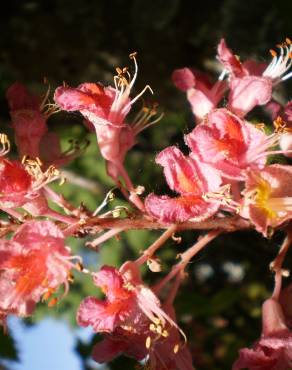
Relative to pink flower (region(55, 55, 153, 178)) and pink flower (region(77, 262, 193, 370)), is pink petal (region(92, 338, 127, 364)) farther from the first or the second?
pink flower (region(55, 55, 153, 178))

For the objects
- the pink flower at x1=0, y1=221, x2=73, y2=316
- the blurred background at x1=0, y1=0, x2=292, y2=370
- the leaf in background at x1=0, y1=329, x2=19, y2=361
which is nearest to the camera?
the pink flower at x1=0, y1=221, x2=73, y2=316

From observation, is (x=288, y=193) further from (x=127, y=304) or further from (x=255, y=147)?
(x=127, y=304)

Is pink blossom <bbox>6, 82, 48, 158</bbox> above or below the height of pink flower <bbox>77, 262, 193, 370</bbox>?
above

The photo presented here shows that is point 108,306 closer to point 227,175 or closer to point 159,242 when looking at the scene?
point 159,242

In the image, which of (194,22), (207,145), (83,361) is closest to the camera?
(207,145)

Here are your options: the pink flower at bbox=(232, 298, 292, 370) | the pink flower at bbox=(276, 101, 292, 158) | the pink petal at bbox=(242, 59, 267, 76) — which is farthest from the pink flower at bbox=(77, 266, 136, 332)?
the pink petal at bbox=(242, 59, 267, 76)

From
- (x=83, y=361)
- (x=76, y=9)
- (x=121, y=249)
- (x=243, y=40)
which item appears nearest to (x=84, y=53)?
(x=76, y=9)

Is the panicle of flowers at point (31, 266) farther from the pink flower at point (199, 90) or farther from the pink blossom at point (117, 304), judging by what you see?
the pink flower at point (199, 90)
